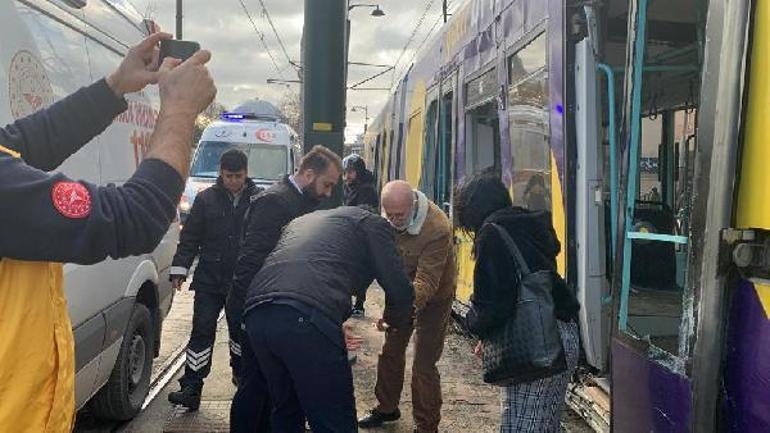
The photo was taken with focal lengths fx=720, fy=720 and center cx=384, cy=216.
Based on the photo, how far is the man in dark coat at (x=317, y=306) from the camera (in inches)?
121

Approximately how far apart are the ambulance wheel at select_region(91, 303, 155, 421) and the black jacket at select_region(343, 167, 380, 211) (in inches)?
126

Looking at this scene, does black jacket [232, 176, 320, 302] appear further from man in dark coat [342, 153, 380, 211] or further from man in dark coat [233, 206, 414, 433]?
man in dark coat [342, 153, 380, 211]

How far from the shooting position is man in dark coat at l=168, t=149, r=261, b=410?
5090 millimetres

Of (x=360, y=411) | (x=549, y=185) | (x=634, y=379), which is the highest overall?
(x=549, y=185)

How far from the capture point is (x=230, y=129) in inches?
526

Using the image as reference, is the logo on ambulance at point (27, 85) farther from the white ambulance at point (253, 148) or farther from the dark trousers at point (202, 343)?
the white ambulance at point (253, 148)

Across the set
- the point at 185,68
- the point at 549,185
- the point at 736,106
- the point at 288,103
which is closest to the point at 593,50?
the point at 549,185

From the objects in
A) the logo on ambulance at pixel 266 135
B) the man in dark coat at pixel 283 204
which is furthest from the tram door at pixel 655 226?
the logo on ambulance at pixel 266 135

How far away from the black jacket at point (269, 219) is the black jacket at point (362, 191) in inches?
139

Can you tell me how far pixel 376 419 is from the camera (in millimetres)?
4812

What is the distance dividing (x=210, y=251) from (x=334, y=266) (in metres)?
2.19

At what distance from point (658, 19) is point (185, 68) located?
177 inches

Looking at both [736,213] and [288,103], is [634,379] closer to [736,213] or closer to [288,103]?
[736,213]

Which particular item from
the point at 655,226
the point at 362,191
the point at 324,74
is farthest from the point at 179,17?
the point at 655,226
